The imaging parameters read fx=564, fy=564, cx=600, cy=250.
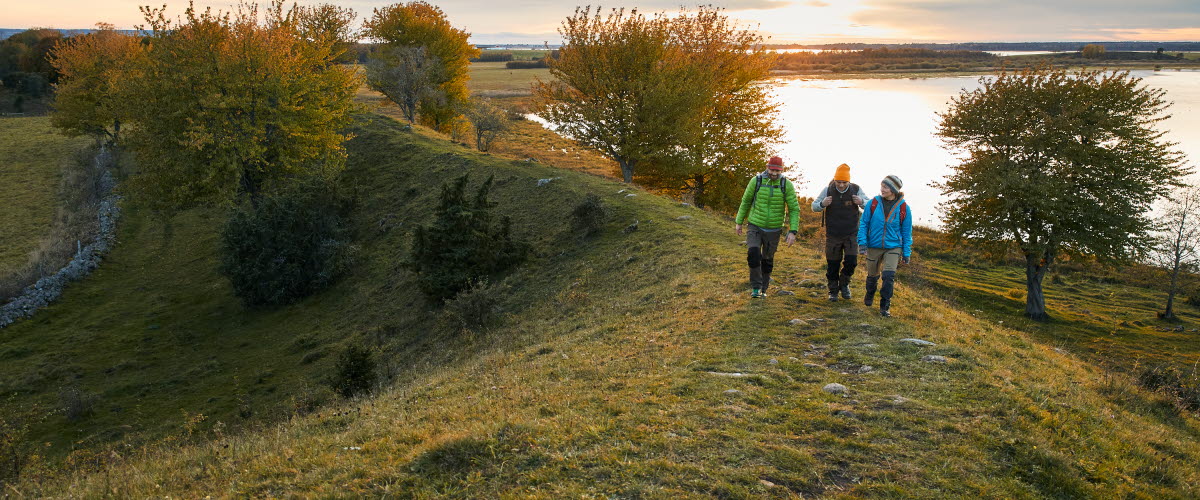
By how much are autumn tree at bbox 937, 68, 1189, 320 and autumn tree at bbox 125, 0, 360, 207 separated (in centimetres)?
3491

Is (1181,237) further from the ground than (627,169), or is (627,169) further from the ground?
(627,169)

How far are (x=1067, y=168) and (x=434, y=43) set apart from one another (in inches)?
1965

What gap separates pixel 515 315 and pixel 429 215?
41.0 ft

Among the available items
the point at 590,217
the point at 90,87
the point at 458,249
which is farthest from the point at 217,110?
the point at 90,87

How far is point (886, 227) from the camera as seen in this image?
34.5 ft

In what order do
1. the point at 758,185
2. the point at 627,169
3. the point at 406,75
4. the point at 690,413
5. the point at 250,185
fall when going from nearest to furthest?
the point at 690,413 → the point at 758,185 → the point at 250,185 → the point at 627,169 → the point at 406,75

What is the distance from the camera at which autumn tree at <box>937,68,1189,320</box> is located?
2783 centimetres

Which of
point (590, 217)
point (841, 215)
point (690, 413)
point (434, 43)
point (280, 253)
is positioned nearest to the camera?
point (690, 413)

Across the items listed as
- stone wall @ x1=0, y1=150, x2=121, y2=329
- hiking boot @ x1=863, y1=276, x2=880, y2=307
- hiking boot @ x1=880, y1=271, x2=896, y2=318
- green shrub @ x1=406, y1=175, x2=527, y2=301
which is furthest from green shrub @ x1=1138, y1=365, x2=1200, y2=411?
stone wall @ x1=0, y1=150, x2=121, y2=329

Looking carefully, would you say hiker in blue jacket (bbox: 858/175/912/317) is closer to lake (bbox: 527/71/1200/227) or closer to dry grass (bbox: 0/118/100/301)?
lake (bbox: 527/71/1200/227)

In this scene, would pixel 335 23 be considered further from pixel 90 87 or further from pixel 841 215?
pixel 841 215

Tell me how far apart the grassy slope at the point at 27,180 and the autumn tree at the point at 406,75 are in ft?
79.0

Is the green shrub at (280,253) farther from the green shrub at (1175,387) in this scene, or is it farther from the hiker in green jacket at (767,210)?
the green shrub at (1175,387)

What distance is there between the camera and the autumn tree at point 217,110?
24906 mm
